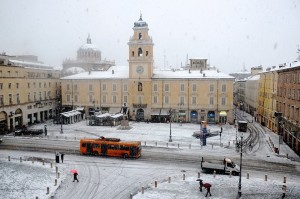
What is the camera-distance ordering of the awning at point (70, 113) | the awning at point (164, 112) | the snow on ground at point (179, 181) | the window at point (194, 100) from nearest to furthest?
the snow on ground at point (179, 181), the awning at point (70, 113), the window at point (194, 100), the awning at point (164, 112)

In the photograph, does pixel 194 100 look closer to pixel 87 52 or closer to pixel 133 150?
pixel 133 150

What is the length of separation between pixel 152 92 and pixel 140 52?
1014 centimetres

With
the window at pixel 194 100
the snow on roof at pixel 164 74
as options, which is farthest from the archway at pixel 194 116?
the snow on roof at pixel 164 74

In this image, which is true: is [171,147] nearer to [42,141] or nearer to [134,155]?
[134,155]

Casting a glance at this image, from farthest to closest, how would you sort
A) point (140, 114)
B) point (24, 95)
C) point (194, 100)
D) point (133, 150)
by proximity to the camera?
point (140, 114)
point (194, 100)
point (24, 95)
point (133, 150)

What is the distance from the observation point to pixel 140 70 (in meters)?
70.2

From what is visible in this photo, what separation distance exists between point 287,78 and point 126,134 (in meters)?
30.2

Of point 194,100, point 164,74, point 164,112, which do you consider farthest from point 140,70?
point 194,100

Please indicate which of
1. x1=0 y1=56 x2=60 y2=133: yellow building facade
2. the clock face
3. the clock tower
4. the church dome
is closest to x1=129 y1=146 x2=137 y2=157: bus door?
the clock tower

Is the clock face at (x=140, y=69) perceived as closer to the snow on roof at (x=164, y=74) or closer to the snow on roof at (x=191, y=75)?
the snow on roof at (x=164, y=74)

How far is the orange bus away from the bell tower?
32.3 m

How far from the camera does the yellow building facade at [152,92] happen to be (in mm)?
67250

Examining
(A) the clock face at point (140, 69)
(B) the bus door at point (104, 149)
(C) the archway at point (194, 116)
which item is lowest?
(B) the bus door at point (104, 149)

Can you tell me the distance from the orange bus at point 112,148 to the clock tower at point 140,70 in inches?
1217
